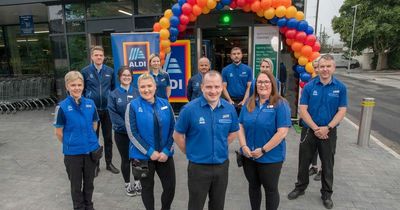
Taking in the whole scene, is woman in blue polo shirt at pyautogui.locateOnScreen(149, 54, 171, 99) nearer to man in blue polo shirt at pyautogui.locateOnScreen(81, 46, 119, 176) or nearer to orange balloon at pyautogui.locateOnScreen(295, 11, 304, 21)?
man in blue polo shirt at pyautogui.locateOnScreen(81, 46, 119, 176)

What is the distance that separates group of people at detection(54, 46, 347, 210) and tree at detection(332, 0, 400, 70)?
28.7 metres

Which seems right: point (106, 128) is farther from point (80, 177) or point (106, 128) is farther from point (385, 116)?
point (385, 116)

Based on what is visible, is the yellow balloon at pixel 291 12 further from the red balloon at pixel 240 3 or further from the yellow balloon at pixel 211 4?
the yellow balloon at pixel 211 4

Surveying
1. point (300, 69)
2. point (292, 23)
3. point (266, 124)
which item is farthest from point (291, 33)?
point (266, 124)

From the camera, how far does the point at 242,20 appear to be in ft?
25.1

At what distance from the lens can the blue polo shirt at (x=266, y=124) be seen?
120 inches

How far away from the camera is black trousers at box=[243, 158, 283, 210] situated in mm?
3117

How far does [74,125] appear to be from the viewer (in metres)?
3.40

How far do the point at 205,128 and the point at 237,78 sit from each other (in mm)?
2877

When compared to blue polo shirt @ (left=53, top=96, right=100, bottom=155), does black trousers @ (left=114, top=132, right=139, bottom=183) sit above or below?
below

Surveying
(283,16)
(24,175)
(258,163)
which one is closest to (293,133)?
(283,16)

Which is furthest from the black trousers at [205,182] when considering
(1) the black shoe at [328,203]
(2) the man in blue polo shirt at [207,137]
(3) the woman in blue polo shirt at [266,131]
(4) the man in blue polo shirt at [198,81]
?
(4) the man in blue polo shirt at [198,81]

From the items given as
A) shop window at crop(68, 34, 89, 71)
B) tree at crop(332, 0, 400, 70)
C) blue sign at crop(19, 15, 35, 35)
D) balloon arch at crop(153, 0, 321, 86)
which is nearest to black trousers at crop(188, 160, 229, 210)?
balloon arch at crop(153, 0, 321, 86)

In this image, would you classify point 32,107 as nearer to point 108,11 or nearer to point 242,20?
point 108,11
